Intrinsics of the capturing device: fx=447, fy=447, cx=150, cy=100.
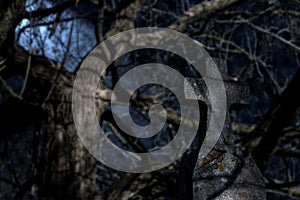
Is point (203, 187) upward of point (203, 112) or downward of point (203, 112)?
downward

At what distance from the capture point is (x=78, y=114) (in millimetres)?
4820

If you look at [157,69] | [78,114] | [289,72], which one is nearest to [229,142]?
[78,114]

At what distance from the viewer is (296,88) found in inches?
127

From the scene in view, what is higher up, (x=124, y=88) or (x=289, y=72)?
(x=289, y=72)

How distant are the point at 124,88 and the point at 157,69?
91 cm

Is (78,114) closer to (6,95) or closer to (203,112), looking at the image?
(6,95)

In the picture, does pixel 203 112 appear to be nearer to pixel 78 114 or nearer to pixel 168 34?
pixel 78 114

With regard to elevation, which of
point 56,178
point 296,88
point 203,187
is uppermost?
point 296,88

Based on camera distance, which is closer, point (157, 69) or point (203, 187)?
point (203, 187)

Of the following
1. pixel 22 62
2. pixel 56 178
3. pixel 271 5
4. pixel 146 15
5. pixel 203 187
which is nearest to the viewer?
pixel 203 187

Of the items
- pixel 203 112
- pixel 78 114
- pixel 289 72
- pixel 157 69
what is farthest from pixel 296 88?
pixel 289 72

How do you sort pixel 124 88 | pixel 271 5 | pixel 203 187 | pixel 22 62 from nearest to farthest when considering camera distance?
pixel 203 187 → pixel 22 62 → pixel 124 88 → pixel 271 5

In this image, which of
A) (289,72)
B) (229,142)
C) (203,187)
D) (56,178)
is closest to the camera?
(203,187)

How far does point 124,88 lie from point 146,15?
6.59 ft
